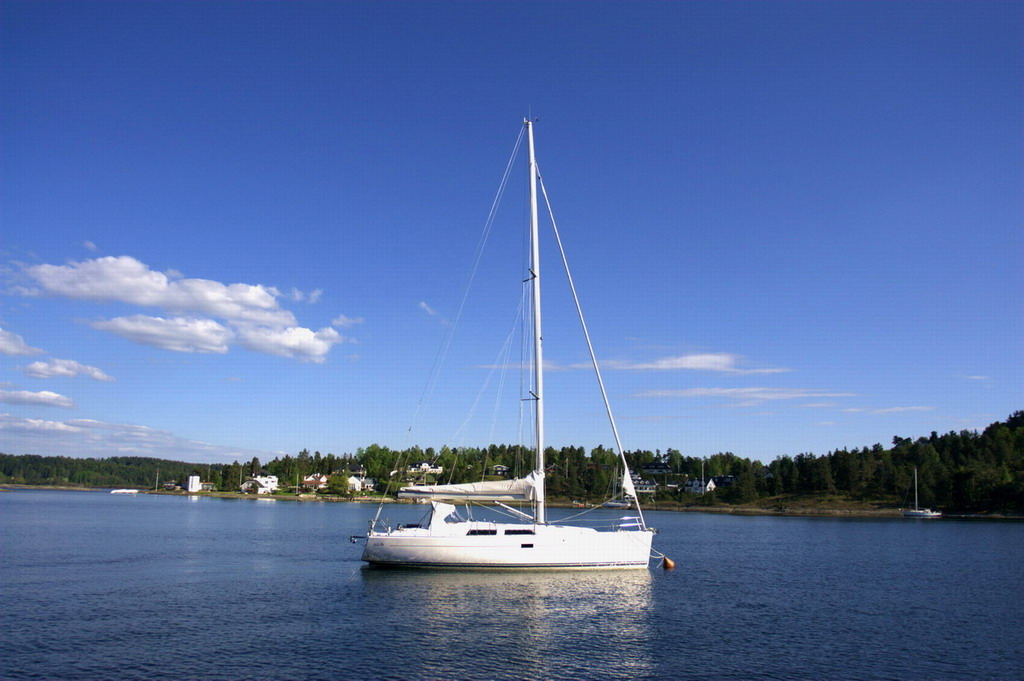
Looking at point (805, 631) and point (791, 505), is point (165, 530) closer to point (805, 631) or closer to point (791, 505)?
point (805, 631)

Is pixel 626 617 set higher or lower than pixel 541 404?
lower

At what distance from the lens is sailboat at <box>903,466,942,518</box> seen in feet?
424

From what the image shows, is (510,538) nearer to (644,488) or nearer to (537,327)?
(537,327)

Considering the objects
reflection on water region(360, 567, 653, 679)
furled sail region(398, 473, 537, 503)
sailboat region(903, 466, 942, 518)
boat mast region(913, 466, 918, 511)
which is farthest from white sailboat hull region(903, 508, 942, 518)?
furled sail region(398, 473, 537, 503)

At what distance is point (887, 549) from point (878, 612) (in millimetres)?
38300

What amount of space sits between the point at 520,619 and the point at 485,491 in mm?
12529

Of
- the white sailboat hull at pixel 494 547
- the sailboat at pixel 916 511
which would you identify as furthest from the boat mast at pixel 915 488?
the white sailboat hull at pixel 494 547

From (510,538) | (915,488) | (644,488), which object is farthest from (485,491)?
(644,488)

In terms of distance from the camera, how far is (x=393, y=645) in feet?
86.4

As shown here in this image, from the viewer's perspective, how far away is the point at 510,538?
4031 cm

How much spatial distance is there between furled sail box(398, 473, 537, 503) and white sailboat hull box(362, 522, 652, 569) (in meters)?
1.65

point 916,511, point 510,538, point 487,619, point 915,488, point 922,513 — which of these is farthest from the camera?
point 915,488

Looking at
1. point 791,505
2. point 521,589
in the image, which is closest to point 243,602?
point 521,589

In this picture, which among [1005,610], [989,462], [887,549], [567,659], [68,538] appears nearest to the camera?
[567,659]
